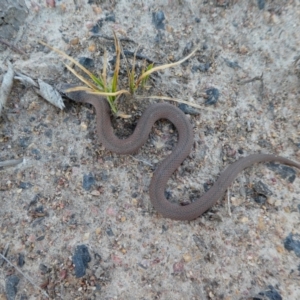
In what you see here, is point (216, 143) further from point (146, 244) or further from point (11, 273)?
point (11, 273)

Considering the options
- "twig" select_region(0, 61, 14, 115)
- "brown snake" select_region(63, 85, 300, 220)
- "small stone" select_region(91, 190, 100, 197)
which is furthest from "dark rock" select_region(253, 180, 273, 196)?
"twig" select_region(0, 61, 14, 115)

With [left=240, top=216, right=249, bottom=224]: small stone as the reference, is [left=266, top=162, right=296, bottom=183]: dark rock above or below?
above

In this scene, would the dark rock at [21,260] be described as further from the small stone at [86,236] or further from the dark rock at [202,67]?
the dark rock at [202,67]

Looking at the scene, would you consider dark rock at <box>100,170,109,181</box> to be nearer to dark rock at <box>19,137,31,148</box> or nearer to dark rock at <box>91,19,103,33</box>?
dark rock at <box>19,137,31,148</box>

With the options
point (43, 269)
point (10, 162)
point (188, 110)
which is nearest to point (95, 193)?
point (43, 269)

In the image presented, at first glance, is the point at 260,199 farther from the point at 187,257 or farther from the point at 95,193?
the point at 95,193

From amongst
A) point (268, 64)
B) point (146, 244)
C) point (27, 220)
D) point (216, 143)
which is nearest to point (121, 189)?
point (146, 244)
